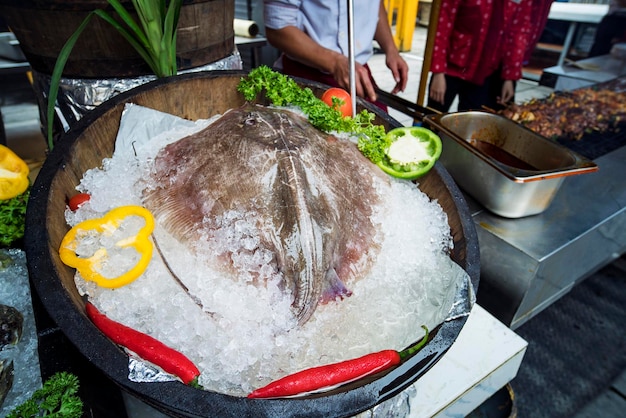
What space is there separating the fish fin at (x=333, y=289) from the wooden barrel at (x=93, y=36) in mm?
1727

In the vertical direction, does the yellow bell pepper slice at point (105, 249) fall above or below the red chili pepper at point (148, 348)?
above

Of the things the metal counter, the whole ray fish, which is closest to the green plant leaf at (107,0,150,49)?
the whole ray fish

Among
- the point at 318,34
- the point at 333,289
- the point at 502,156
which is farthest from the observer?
the point at 318,34

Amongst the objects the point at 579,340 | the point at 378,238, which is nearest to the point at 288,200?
the point at 378,238

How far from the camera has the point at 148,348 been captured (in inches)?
45.6

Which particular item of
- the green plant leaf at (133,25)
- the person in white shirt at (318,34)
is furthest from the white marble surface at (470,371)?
the green plant leaf at (133,25)

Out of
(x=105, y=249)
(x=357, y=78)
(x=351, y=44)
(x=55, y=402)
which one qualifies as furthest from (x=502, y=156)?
(x=55, y=402)

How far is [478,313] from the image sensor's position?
2.08m

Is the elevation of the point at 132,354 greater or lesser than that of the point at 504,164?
greater

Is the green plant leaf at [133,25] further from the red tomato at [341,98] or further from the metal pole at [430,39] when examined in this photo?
the metal pole at [430,39]

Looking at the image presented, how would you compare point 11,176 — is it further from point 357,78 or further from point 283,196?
point 357,78

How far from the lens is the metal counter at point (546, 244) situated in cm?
253

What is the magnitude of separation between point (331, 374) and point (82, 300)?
2.72ft

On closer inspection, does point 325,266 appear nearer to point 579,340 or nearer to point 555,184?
point 555,184
